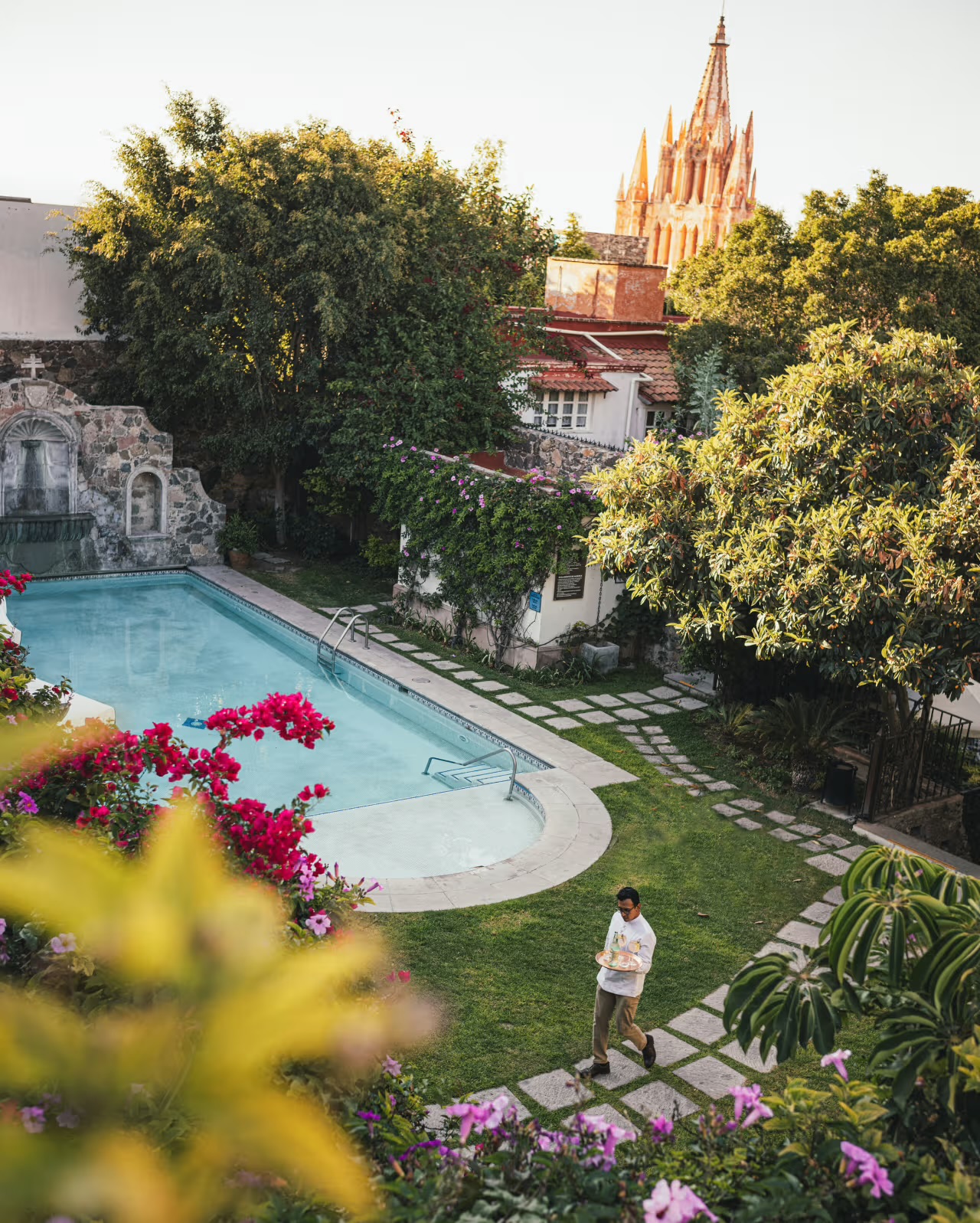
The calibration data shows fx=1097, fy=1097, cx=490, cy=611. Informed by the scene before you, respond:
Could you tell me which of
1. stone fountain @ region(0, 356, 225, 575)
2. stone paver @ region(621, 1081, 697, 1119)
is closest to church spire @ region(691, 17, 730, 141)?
stone fountain @ region(0, 356, 225, 575)

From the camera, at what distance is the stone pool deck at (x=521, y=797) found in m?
10.7

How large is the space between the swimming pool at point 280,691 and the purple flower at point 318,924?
557 cm

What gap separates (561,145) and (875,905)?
5560 centimetres

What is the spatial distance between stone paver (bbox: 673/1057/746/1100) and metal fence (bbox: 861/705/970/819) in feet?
18.3

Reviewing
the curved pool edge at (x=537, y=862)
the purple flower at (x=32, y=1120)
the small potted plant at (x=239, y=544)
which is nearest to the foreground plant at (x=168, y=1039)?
the purple flower at (x=32, y=1120)

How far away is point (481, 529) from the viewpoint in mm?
18375

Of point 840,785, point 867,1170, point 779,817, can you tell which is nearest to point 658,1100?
point 867,1170

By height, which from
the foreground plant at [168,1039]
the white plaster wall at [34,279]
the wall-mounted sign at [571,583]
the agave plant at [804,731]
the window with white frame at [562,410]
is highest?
the white plaster wall at [34,279]

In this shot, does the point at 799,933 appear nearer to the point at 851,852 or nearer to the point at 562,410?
the point at 851,852

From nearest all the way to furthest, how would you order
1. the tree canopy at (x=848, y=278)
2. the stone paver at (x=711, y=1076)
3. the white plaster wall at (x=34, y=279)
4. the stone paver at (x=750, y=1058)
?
1. the stone paver at (x=711, y=1076)
2. the stone paver at (x=750, y=1058)
3. the white plaster wall at (x=34, y=279)
4. the tree canopy at (x=848, y=278)

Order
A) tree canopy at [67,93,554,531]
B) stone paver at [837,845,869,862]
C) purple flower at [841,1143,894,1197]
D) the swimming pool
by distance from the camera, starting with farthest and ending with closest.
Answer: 1. tree canopy at [67,93,554,531]
2. the swimming pool
3. stone paver at [837,845,869,862]
4. purple flower at [841,1143,894,1197]

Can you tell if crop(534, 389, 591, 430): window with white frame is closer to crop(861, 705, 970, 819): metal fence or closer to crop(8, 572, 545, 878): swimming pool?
crop(8, 572, 545, 878): swimming pool

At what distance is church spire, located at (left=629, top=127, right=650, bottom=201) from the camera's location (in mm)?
97812

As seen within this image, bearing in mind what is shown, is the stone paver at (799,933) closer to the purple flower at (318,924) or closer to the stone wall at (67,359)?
the purple flower at (318,924)
